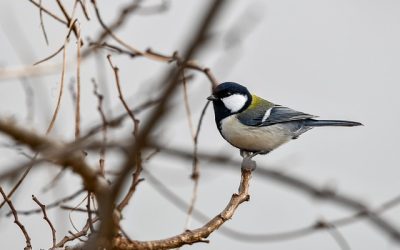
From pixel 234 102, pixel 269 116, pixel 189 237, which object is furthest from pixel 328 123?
pixel 189 237

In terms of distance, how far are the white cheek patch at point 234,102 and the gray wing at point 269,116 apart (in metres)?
0.03

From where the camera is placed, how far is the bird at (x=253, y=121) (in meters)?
2.19

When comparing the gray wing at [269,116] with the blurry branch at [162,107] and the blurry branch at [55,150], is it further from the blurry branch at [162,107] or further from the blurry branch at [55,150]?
the blurry branch at [162,107]

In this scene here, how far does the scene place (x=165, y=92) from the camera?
40 centimetres

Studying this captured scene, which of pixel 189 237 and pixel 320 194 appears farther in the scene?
pixel 189 237

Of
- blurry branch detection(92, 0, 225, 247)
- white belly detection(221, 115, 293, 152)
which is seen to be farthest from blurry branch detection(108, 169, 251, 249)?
white belly detection(221, 115, 293, 152)

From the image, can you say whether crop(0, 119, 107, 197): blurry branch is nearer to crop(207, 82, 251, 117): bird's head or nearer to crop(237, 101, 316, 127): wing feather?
crop(207, 82, 251, 117): bird's head

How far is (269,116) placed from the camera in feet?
7.82

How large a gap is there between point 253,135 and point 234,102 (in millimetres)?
143

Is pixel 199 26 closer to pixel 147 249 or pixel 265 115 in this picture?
pixel 147 249

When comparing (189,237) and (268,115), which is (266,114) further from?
(189,237)

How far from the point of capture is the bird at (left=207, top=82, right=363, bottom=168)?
7.20ft

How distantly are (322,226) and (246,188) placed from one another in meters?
0.72

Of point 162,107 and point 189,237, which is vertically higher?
point 189,237
